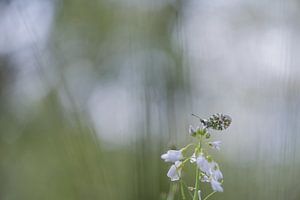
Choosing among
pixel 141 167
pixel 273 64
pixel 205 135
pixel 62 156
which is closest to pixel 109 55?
pixel 62 156

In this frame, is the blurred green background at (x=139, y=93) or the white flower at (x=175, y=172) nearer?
the white flower at (x=175, y=172)

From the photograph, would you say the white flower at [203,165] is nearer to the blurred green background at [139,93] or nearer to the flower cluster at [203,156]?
the flower cluster at [203,156]

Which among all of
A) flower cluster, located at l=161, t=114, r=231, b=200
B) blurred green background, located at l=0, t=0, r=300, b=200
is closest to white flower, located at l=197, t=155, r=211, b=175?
flower cluster, located at l=161, t=114, r=231, b=200

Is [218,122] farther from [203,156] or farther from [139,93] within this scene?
[139,93]

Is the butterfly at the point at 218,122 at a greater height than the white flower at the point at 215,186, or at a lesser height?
Answer: greater

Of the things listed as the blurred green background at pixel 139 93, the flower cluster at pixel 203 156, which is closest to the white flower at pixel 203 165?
the flower cluster at pixel 203 156

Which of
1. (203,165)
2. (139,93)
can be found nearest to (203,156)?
(203,165)
